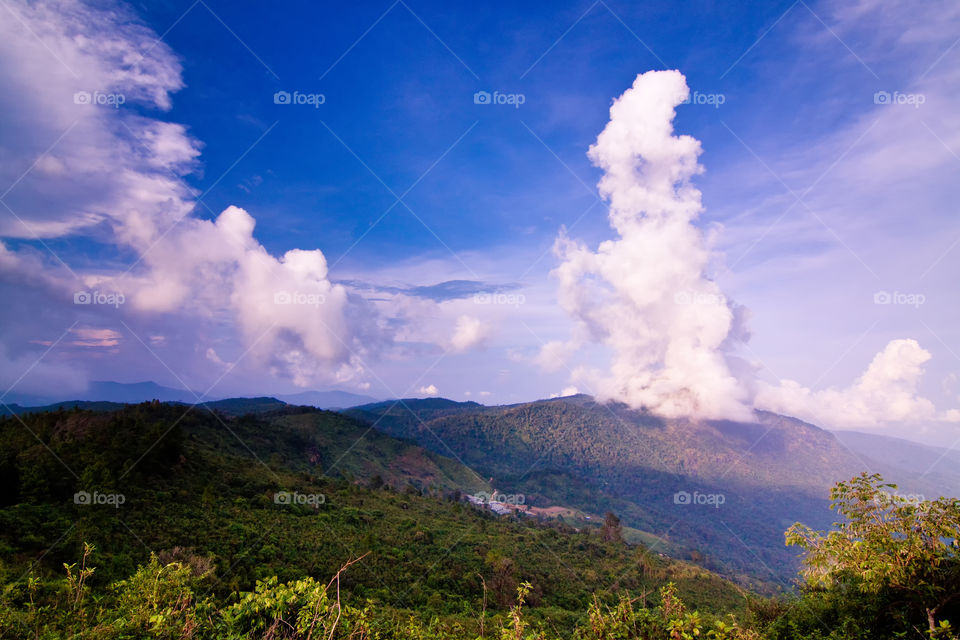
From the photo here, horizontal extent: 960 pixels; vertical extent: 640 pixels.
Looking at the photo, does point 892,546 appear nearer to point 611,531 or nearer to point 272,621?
point 272,621

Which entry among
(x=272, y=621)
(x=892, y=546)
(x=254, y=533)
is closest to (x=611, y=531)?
(x=254, y=533)

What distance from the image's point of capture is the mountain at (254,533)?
75.3 ft

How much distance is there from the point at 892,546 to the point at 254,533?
3612 cm

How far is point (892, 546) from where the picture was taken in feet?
28.8

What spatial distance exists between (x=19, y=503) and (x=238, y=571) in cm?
1431

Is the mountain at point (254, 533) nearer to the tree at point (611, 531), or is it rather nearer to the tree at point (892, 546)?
the tree at point (892, 546)

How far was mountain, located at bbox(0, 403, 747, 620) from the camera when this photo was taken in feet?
75.3

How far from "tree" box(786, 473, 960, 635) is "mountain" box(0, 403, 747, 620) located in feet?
27.1

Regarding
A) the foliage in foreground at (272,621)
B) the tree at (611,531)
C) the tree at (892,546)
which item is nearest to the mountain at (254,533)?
the foliage in foreground at (272,621)

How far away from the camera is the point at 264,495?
41.7 meters

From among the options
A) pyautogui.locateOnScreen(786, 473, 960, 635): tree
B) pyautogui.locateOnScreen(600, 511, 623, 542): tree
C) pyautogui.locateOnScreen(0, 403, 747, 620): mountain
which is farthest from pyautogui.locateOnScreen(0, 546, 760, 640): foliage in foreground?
pyautogui.locateOnScreen(600, 511, 623, 542): tree

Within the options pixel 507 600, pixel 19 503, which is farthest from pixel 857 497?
pixel 19 503

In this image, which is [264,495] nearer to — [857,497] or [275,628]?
[275,628]

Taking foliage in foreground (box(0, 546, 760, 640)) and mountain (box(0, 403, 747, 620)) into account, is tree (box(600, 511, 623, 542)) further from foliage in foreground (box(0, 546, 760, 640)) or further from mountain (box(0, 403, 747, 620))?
foliage in foreground (box(0, 546, 760, 640))
